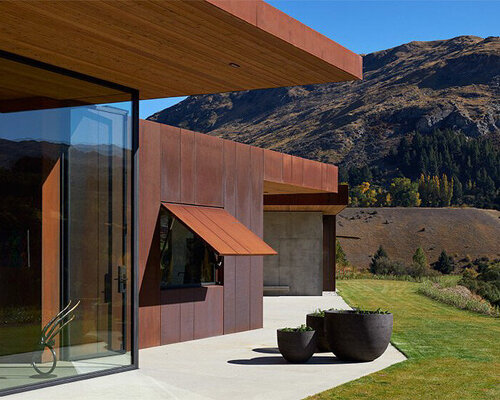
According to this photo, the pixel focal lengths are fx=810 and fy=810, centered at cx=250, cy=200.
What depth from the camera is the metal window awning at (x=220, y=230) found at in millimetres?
13750

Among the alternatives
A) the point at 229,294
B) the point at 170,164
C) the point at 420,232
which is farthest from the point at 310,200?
the point at 420,232

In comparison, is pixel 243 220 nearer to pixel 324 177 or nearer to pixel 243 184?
pixel 243 184

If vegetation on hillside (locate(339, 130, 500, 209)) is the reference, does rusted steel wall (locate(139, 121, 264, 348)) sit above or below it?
below

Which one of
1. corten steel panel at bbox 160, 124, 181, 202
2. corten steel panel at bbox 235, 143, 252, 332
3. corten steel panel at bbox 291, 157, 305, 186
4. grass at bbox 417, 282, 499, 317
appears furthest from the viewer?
grass at bbox 417, 282, 499, 317

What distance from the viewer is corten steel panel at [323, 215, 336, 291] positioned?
32.3m

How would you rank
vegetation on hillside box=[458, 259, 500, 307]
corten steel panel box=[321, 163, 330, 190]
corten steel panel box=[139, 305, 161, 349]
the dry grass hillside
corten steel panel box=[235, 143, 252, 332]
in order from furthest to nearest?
the dry grass hillside < vegetation on hillside box=[458, 259, 500, 307] < corten steel panel box=[321, 163, 330, 190] < corten steel panel box=[235, 143, 252, 332] < corten steel panel box=[139, 305, 161, 349]

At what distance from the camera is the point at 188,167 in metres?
14.8

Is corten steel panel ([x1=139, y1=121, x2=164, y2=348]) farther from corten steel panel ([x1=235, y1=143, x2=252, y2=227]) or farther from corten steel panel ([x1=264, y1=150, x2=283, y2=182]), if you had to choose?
corten steel panel ([x1=264, y1=150, x2=283, y2=182])

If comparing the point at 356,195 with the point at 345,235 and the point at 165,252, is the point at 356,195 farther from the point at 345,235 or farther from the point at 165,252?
the point at 165,252

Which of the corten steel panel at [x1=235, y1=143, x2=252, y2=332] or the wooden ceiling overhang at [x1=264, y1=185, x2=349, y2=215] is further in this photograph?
the wooden ceiling overhang at [x1=264, y1=185, x2=349, y2=215]

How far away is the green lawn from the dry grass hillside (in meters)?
58.5

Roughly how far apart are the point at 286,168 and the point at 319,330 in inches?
340

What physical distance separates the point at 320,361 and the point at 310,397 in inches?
117

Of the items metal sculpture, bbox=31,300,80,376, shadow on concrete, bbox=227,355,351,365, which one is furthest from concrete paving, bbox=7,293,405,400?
metal sculpture, bbox=31,300,80,376
